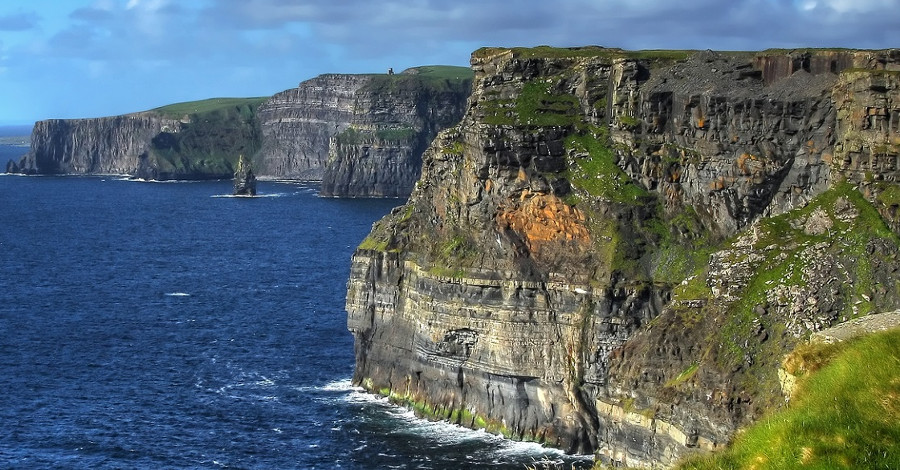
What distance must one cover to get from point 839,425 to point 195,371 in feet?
221

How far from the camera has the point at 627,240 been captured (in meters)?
73.8

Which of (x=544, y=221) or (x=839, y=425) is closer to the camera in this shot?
(x=839, y=425)

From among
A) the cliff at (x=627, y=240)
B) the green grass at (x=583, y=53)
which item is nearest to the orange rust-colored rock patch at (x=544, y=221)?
the cliff at (x=627, y=240)

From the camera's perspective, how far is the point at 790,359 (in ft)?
127

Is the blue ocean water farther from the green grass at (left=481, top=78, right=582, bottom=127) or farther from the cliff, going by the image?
the green grass at (left=481, top=78, right=582, bottom=127)

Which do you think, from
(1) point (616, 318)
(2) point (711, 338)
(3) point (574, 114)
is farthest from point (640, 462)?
(3) point (574, 114)

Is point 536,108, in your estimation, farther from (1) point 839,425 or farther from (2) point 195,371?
(1) point 839,425

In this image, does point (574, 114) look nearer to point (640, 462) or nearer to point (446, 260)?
point (446, 260)

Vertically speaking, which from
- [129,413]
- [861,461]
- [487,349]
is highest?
[861,461]

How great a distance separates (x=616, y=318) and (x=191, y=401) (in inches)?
1098

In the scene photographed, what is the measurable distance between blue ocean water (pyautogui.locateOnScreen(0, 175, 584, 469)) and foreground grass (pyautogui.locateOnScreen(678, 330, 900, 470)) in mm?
35620

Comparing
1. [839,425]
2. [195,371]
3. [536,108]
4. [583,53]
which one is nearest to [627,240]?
[536,108]

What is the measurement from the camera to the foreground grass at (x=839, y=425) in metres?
28.0

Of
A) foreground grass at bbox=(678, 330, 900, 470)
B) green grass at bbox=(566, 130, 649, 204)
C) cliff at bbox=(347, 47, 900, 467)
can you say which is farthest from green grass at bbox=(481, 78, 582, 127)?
foreground grass at bbox=(678, 330, 900, 470)
